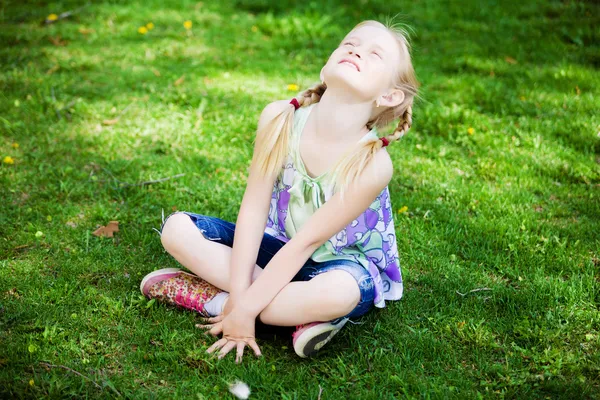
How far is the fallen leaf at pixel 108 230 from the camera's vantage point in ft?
9.58

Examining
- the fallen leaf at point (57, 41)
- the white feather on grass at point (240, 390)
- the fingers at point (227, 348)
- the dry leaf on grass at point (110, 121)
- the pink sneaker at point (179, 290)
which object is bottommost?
the white feather on grass at point (240, 390)

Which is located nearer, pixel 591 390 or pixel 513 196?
pixel 591 390

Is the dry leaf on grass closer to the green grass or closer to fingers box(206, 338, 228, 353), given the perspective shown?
the green grass

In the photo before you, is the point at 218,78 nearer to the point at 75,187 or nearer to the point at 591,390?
the point at 75,187

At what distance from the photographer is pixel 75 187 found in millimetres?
3258

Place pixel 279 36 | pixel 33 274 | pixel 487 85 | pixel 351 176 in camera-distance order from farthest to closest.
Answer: pixel 279 36 → pixel 487 85 → pixel 33 274 → pixel 351 176

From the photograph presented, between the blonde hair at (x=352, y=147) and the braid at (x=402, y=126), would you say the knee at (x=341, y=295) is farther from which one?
the braid at (x=402, y=126)

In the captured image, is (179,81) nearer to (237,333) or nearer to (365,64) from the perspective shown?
(365,64)

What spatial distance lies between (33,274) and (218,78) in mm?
2282

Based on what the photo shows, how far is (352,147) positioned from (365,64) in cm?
29

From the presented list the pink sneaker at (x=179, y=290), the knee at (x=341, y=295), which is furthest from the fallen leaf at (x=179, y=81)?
the knee at (x=341, y=295)

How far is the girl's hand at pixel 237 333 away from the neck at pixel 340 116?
2.29 feet

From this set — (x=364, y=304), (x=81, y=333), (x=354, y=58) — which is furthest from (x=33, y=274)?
(x=354, y=58)

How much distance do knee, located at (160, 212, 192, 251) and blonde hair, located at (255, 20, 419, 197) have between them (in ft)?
1.19
